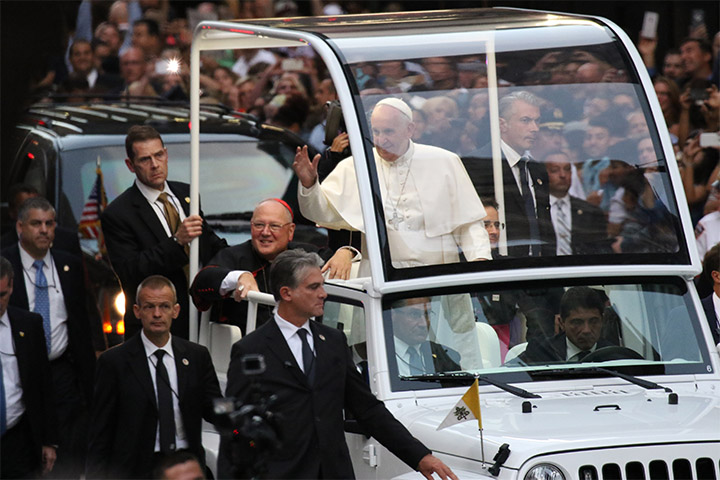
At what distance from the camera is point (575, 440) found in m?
5.50

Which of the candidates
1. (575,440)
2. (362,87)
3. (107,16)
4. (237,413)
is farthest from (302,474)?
(107,16)

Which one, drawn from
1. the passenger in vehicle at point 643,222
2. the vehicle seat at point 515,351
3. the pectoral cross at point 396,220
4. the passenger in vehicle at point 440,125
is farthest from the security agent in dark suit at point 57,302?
the passenger in vehicle at point 643,222

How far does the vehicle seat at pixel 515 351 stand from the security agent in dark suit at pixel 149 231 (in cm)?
235

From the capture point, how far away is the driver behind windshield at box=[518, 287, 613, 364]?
6641mm

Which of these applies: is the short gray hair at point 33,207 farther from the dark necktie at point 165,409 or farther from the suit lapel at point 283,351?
the suit lapel at point 283,351

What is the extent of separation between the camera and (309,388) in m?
5.60

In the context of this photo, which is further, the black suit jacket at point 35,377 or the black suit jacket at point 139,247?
the black suit jacket at point 139,247

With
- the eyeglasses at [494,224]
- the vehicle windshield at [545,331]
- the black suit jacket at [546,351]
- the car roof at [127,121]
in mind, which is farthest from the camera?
the car roof at [127,121]

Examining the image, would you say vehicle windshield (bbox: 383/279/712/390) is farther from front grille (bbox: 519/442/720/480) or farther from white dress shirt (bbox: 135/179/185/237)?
white dress shirt (bbox: 135/179/185/237)

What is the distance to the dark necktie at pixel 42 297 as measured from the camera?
843 centimetres

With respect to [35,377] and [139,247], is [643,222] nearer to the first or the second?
[139,247]

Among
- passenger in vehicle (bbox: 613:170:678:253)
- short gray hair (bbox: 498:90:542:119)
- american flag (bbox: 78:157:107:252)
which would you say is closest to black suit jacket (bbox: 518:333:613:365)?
passenger in vehicle (bbox: 613:170:678:253)

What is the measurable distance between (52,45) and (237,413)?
2.02 m

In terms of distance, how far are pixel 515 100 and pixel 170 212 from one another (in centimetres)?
248
